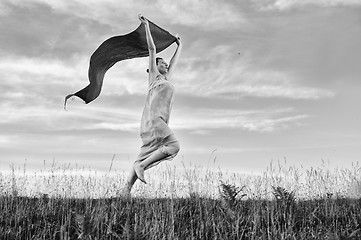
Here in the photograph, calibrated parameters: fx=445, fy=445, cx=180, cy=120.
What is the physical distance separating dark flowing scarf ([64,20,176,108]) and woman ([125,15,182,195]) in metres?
0.59

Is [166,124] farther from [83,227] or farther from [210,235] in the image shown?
[83,227]

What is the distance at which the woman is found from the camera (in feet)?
28.6

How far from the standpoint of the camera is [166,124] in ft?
28.9

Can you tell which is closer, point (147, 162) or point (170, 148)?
point (170, 148)

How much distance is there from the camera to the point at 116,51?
33.2 feet

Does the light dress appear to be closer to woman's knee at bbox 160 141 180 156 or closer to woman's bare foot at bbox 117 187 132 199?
woman's knee at bbox 160 141 180 156

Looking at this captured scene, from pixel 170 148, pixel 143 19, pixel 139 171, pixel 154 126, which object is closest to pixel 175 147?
pixel 170 148

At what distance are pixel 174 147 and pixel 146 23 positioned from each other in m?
2.61

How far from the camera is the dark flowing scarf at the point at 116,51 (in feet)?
31.7

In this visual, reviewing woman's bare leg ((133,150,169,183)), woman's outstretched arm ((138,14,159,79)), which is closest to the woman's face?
woman's outstretched arm ((138,14,159,79))

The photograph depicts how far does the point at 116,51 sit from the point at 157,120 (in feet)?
7.63

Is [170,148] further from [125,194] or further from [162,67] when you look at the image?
[162,67]

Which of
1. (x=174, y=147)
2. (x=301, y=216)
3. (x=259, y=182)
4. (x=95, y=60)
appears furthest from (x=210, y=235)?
(x=95, y=60)

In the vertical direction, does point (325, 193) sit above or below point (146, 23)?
below
